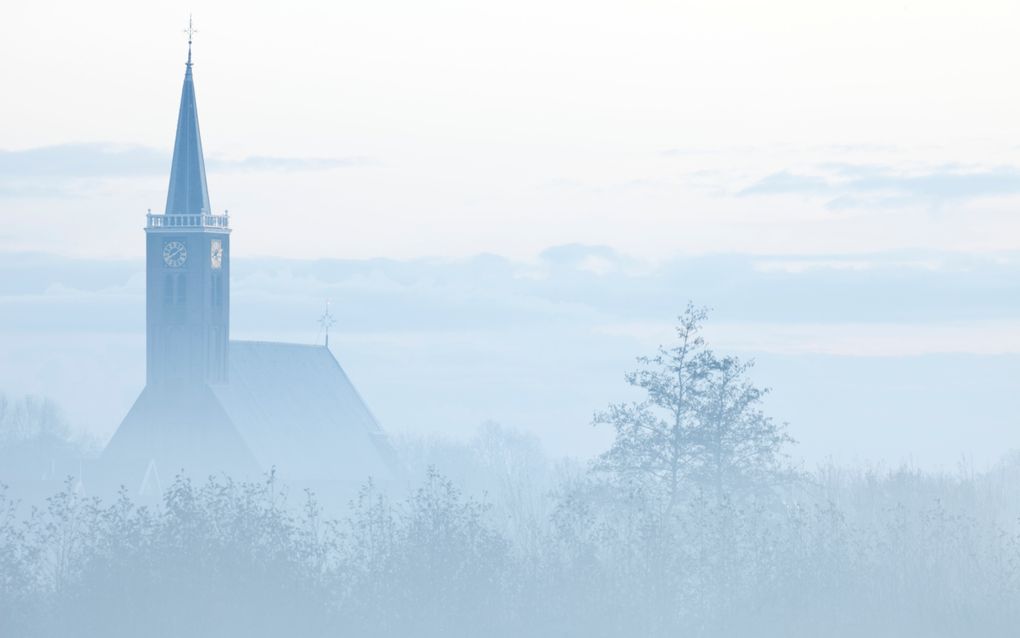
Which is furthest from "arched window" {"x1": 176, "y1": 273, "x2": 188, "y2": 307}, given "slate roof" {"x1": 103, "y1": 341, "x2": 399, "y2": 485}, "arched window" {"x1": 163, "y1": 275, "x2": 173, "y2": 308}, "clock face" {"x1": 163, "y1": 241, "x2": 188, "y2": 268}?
"slate roof" {"x1": 103, "y1": 341, "x2": 399, "y2": 485}

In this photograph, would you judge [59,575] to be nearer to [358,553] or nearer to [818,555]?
[358,553]

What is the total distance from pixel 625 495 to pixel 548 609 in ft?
20.5

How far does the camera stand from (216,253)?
104625 mm

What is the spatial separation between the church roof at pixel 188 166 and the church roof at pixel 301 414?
33.0ft

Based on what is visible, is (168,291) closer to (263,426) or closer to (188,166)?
(188,166)

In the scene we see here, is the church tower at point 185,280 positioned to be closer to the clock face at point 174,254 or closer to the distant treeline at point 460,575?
the clock face at point 174,254

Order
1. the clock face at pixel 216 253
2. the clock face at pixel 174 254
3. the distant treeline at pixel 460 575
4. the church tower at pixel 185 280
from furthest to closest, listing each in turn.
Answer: the clock face at pixel 216 253 < the clock face at pixel 174 254 < the church tower at pixel 185 280 < the distant treeline at pixel 460 575

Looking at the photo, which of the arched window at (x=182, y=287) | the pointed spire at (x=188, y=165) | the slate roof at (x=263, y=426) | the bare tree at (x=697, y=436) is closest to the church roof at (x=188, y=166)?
the pointed spire at (x=188, y=165)

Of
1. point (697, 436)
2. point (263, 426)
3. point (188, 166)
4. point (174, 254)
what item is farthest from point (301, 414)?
point (697, 436)

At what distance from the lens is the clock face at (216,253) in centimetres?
10400

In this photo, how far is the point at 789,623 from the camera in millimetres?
30250

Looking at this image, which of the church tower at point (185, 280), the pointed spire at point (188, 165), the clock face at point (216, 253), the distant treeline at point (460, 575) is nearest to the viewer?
the distant treeline at point (460, 575)

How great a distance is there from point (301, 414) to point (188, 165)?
18944mm

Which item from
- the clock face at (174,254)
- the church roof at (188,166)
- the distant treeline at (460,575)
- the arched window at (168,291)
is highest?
the church roof at (188,166)
